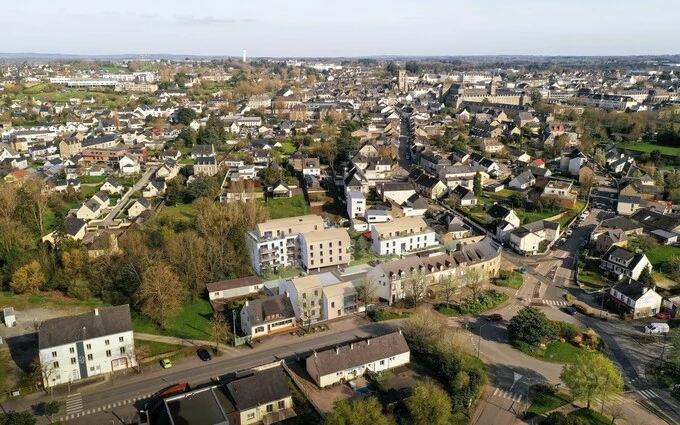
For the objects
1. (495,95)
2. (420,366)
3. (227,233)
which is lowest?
(420,366)

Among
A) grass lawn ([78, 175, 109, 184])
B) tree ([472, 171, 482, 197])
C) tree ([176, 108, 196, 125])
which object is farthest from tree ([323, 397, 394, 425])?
tree ([176, 108, 196, 125])

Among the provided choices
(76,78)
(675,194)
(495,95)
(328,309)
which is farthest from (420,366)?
(76,78)

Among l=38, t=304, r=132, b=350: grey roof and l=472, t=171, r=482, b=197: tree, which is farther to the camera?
l=472, t=171, r=482, b=197: tree

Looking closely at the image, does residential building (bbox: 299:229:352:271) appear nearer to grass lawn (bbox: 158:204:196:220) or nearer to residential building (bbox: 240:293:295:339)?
residential building (bbox: 240:293:295:339)

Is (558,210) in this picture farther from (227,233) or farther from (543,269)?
(227,233)

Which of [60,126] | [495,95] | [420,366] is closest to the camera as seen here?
[420,366]

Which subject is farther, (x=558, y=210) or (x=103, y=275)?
(x=558, y=210)

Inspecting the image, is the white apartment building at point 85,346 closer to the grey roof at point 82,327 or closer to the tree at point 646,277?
the grey roof at point 82,327

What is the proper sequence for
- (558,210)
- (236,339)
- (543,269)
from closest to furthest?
(236,339) → (543,269) → (558,210)
